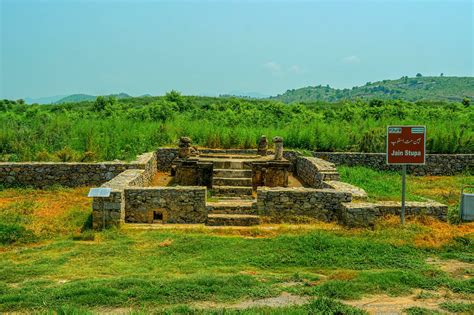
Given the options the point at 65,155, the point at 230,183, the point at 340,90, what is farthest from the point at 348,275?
the point at 340,90

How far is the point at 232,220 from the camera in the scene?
10680 mm

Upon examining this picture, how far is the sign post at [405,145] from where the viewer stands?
9.88 metres

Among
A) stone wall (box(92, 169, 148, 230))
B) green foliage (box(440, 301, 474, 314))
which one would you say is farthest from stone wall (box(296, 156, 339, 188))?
green foliage (box(440, 301, 474, 314))

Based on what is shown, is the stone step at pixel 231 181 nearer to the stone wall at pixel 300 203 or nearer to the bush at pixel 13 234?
the stone wall at pixel 300 203

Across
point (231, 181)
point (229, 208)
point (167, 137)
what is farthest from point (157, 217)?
point (167, 137)

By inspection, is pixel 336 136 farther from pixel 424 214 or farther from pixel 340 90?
pixel 340 90

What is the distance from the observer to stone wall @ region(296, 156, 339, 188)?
1347 centimetres

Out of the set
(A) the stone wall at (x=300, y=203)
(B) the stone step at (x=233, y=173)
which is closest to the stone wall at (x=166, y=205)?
(A) the stone wall at (x=300, y=203)

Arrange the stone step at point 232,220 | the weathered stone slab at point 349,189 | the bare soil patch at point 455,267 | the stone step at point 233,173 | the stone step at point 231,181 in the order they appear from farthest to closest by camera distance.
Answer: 1. the stone step at point 233,173
2. the stone step at point 231,181
3. the weathered stone slab at point 349,189
4. the stone step at point 232,220
5. the bare soil patch at point 455,267

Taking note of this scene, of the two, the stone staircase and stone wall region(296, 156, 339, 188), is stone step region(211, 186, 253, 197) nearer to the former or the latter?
the stone staircase

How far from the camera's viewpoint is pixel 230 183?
13727 millimetres

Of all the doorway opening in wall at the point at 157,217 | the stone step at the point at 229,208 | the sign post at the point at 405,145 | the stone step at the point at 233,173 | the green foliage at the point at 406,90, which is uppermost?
the green foliage at the point at 406,90

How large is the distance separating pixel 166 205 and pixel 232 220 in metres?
1.63

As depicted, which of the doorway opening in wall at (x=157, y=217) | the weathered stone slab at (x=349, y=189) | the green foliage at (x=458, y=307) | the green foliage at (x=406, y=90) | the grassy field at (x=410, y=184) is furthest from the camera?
the green foliage at (x=406, y=90)
